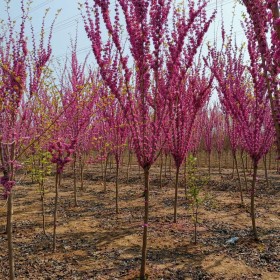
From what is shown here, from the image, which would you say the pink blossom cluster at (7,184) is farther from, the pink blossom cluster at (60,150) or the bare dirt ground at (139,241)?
the pink blossom cluster at (60,150)

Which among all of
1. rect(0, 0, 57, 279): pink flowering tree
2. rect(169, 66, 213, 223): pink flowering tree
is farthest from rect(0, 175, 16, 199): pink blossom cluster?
rect(169, 66, 213, 223): pink flowering tree

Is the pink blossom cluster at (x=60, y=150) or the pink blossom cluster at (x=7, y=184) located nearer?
the pink blossom cluster at (x=7, y=184)

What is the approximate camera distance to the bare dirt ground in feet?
16.1

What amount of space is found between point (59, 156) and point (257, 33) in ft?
12.6

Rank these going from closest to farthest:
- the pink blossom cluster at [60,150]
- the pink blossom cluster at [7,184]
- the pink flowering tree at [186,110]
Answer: the pink blossom cluster at [7,184] < the pink blossom cluster at [60,150] < the pink flowering tree at [186,110]

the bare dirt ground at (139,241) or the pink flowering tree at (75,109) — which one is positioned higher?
the pink flowering tree at (75,109)

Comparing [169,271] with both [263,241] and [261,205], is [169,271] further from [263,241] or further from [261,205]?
[261,205]

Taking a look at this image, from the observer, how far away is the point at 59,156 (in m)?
5.16

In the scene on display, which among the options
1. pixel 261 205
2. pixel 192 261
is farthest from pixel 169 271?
pixel 261 205

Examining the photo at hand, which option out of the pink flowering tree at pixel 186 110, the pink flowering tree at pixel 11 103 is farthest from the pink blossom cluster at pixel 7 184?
the pink flowering tree at pixel 186 110

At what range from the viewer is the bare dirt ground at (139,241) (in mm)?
4902

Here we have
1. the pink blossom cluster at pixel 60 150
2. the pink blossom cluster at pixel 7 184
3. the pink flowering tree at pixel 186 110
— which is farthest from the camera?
the pink flowering tree at pixel 186 110

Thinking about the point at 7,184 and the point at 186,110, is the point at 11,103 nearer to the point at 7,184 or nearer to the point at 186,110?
the point at 7,184

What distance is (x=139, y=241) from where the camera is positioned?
249 inches
